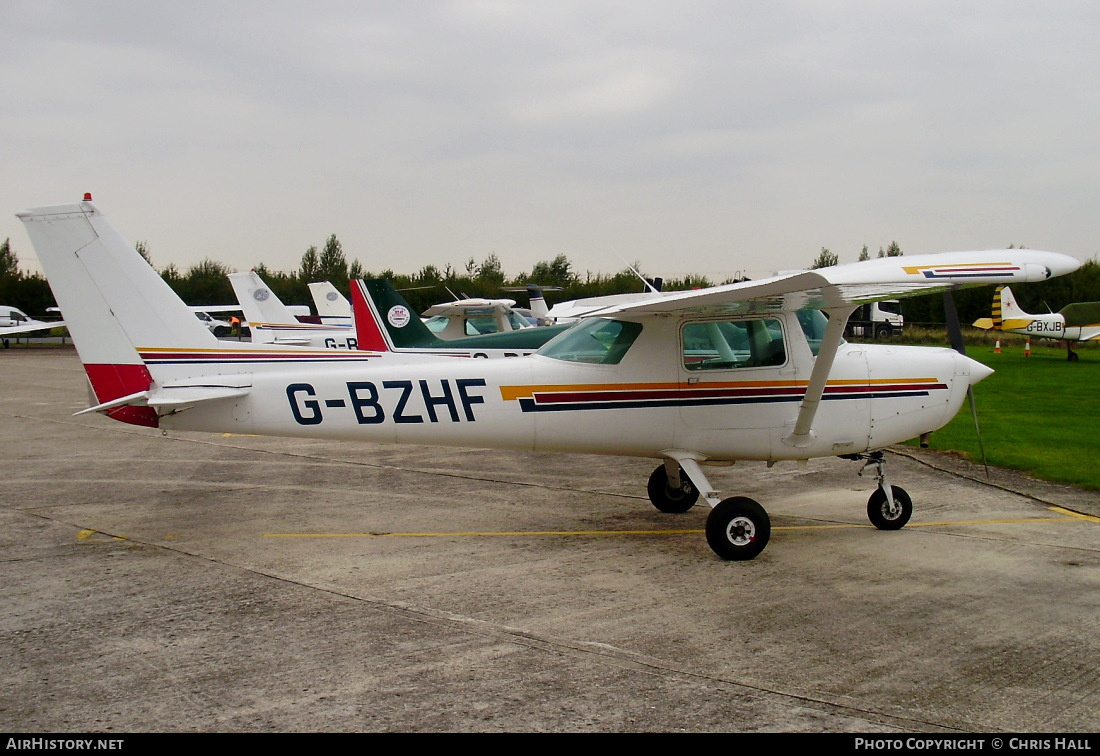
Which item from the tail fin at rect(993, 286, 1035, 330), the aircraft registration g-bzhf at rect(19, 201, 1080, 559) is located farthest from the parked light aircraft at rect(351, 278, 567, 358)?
the tail fin at rect(993, 286, 1035, 330)

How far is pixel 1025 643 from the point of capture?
511 centimetres

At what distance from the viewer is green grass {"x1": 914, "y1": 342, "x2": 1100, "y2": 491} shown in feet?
36.9

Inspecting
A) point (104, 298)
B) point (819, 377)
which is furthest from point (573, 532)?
point (104, 298)

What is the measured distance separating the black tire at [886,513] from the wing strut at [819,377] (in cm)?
94

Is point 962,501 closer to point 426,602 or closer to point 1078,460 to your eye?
point 1078,460

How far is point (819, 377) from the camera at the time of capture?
7.00 m

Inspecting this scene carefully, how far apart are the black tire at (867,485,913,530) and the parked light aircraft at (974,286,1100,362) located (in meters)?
29.8

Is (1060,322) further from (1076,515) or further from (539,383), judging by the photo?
(539,383)

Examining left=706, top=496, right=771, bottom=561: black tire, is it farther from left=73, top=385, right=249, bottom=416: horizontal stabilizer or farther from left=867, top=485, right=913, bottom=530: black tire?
left=73, top=385, right=249, bottom=416: horizontal stabilizer

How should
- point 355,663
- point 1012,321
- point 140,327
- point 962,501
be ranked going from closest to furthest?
1. point 355,663
2. point 140,327
3. point 962,501
4. point 1012,321

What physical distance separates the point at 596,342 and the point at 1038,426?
A: 1081 cm

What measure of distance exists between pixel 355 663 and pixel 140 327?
155 inches

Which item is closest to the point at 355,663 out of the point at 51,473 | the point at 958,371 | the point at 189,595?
the point at 189,595

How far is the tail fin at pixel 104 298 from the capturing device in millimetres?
7109
